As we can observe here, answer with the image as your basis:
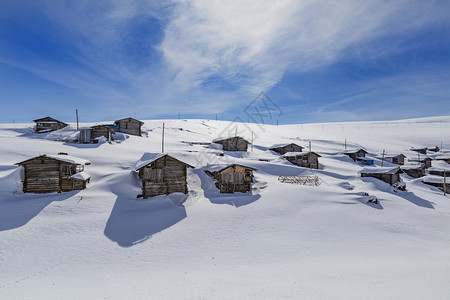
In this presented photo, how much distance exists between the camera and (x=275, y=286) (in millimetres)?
9258

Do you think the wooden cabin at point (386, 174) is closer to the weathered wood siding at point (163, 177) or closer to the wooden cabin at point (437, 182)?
the wooden cabin at point (437, 182)

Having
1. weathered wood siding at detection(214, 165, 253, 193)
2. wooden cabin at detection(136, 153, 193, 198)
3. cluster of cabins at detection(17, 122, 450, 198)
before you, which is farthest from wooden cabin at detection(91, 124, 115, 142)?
weathered wood siding at detection(214, 165, 253, 193)

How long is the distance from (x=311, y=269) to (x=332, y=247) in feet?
13.0

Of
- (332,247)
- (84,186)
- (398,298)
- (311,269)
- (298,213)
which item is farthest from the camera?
(84,186)

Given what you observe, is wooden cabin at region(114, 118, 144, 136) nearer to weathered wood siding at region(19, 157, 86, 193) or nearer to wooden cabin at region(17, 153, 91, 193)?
wooden cabin at region(17, 153, 91, 193)

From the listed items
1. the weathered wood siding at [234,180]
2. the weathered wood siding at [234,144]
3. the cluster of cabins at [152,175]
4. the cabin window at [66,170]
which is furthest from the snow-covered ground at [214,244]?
the weathered wood siding at [234,144]

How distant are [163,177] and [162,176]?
15cm

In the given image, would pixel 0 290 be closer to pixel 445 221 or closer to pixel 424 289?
pixel 424 289

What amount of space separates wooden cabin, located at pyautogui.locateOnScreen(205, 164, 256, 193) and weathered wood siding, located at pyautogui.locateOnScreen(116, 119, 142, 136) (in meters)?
36.3

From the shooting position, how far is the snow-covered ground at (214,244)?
918 centimetres

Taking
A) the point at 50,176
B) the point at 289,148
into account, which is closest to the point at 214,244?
the point at 50,176

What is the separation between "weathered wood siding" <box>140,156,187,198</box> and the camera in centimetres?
2178

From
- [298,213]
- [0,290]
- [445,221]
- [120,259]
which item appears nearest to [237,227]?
[298,213]

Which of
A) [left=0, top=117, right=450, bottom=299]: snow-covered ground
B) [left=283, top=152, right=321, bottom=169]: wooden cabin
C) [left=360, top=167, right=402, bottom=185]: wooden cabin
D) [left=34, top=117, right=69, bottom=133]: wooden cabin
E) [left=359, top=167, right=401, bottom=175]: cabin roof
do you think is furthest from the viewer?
[left=34, top=117, right=69, bottom=133]: wooden cabin
